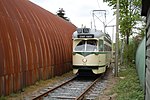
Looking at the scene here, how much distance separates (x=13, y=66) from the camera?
11.9 m

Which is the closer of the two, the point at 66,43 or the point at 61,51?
the point at 61,51

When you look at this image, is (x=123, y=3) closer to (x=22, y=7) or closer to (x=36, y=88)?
(x=22, y=7)

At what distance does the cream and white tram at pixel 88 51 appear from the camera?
17719mm

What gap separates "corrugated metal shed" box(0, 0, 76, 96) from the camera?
37.4 ft

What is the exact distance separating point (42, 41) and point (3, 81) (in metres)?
6.06

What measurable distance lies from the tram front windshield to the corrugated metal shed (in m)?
1.74

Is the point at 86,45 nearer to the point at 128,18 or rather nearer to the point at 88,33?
the point at 88,33

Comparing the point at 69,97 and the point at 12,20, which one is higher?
the point at 12,20

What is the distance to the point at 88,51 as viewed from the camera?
58.6ft

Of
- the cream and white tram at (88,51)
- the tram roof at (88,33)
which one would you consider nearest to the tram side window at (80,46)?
the cream and white tram at (88,51)

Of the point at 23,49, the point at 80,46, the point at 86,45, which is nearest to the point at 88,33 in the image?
the point at 86,45

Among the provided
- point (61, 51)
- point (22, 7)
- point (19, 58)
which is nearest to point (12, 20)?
point (19, 58)

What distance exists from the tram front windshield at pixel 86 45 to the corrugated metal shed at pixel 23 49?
1.74 metres

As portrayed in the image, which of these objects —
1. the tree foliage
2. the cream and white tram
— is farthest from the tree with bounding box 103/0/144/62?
the cream and white tram
